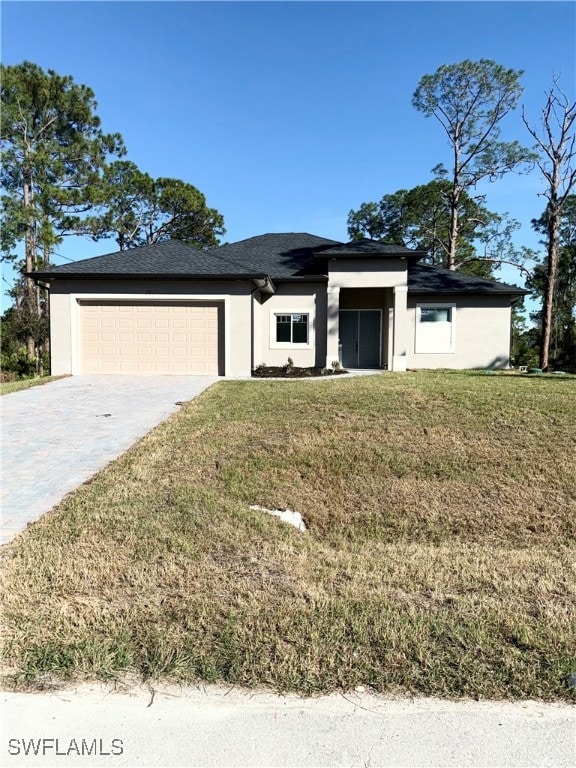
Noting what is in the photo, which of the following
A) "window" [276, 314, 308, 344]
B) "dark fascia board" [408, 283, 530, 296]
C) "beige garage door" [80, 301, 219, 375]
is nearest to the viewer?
"beige garage door" [80, 301, 219, 375]

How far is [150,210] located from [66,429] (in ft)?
89.3

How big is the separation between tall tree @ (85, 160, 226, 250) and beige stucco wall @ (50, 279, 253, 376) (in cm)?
1507

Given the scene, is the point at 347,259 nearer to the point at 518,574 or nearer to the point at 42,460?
the point at 42,460

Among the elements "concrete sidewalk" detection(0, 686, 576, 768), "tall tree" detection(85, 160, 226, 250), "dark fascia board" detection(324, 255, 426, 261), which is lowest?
"concrete sidewalk" detection(0, 686, 576, 768)

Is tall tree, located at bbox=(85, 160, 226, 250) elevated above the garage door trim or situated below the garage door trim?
above

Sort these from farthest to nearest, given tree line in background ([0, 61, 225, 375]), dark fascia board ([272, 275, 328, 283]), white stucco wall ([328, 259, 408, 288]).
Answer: tree line in background ([0, 61, 225, 375]) < dark fascia board ([272, 275, 328, 283]) < white stucco wall ([328, 259, 408, 288])

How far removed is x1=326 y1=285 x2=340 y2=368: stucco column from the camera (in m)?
16.5

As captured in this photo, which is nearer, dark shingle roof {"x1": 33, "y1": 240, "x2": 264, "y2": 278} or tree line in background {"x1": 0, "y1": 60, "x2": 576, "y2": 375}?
dark shingle roof {"x1": 33, "y1": 240, "x2": 264, "y2": 278}

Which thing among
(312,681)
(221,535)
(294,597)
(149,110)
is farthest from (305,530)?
(149,110)

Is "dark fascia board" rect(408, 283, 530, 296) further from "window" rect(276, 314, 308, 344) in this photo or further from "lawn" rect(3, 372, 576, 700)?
"lawn" rect(3, 372, 576, 700)

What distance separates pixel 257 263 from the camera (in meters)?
18.6

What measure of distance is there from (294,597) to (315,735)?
1065 mm

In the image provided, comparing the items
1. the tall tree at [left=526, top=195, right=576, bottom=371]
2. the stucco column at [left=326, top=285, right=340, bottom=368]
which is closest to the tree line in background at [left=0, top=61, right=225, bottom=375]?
the stucco column at [left=326, top=285, right=340, bottom=368]

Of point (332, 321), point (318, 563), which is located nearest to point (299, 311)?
point (332, 321)
